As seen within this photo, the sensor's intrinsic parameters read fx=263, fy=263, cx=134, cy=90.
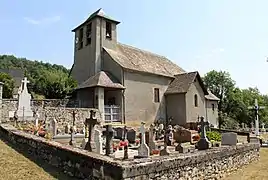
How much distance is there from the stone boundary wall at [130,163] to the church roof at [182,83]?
51.6 feet

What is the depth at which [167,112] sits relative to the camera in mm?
28906

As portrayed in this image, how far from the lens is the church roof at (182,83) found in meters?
27.5

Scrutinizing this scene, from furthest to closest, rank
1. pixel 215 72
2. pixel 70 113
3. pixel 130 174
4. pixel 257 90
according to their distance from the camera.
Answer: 1. pixel 257 90
2. pixel 215 72
3. pixel 70 113
4. pixel 130 174

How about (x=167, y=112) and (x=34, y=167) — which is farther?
(x=167, y=112)

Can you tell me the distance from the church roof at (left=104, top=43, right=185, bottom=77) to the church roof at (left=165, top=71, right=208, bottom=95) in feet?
3.83

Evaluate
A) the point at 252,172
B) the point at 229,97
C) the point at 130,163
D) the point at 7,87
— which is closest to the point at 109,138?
the point at 130,163

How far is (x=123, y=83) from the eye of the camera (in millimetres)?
25188

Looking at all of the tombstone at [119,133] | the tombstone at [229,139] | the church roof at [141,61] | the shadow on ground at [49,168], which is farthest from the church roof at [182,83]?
the shadow on ground at [49,168]

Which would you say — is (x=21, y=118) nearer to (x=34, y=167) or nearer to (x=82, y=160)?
(x=34, y=167)

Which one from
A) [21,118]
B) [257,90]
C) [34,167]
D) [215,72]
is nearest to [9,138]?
[34,167]

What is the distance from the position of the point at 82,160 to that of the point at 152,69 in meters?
22.4

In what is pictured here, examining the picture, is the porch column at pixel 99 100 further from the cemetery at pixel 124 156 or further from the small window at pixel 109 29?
the small window at pixel 109 29

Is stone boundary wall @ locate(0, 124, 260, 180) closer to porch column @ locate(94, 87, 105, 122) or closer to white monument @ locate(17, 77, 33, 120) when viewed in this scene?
white monument @ locate(17, 77, 33, 120)

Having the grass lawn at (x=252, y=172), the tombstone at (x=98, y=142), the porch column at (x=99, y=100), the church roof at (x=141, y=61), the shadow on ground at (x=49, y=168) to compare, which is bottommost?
the grass lawn at (x=252, y=172)
